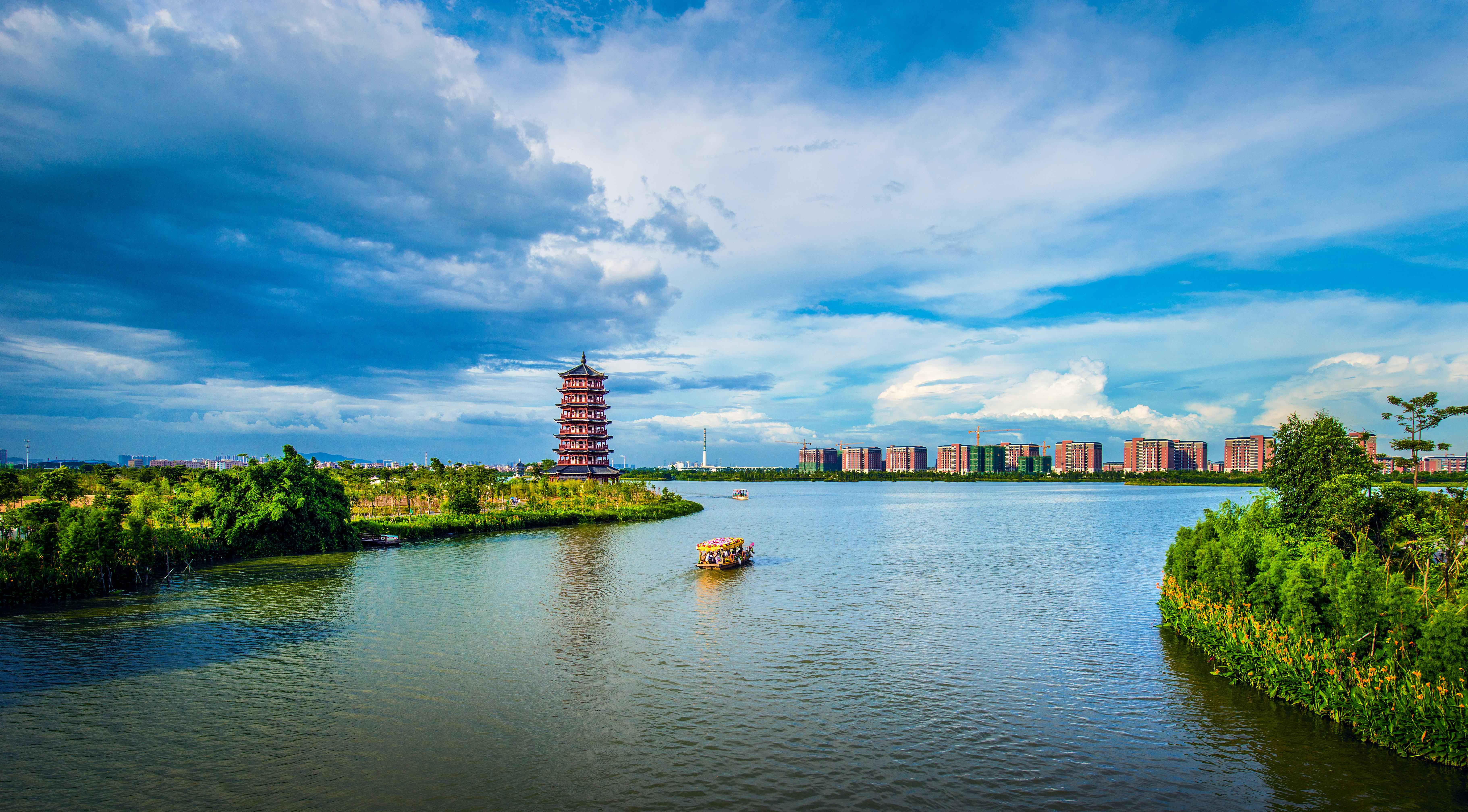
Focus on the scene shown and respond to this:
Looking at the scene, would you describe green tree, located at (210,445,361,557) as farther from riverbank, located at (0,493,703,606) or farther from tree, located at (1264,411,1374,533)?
tree, located at (1264,411,1374,533)

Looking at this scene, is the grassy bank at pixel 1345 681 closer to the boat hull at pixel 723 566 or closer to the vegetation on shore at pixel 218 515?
the boat hull at pixel 723 566

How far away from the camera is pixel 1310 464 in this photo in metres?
21.7

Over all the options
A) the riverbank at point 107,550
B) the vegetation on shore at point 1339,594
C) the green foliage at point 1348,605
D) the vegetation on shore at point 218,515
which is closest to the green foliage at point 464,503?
the vegetation on shore at point 218,515

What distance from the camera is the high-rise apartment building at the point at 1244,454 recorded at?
171 meters

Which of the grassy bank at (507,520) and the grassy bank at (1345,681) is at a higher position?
the grassy bank at (1345,681)

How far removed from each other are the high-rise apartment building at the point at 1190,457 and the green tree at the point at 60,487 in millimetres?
222797

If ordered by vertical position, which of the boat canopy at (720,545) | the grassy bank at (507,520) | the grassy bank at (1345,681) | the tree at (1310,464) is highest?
the tree at (1310,464)

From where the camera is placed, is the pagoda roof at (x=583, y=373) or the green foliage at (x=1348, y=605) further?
the pagoda roof at (x=583, y=373)

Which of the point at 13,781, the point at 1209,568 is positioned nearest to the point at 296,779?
the point at 13,781

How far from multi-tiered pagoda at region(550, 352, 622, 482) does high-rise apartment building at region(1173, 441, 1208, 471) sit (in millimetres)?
175321

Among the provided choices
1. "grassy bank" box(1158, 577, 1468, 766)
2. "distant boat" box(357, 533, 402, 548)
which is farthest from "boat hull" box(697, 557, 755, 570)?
"distant boat" box(357, 533, 402, 548)

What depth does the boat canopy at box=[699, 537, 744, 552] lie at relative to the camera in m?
34.0

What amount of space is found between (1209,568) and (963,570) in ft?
53.0

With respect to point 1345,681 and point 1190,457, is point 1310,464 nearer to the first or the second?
point 1345,681
